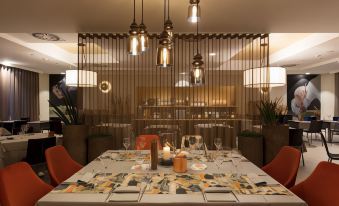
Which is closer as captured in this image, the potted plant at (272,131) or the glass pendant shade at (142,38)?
the glass pendant shade at (142,38)

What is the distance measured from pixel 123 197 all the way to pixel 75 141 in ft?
10.6

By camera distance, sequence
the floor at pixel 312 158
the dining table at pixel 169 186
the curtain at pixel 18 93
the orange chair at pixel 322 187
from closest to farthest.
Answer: the dining table at pixel 169 186 → the orange chair at pixel 322 187 → the floor at pixel 312 158 → the curtain at pixel 18 93

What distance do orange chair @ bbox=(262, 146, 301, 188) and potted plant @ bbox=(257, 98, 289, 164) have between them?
1.69 m

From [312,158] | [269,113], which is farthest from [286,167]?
[312,158]

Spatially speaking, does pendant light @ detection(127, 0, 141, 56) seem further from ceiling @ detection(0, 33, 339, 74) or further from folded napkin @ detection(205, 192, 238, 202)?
ceiling @ detection(0, 33, 339, 74)

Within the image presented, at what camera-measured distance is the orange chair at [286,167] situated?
226 centimetres

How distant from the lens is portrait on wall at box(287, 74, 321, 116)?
39.2ft

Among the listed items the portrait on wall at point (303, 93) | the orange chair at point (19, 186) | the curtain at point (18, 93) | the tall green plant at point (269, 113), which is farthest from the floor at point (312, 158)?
the curtain at point (18, 93)

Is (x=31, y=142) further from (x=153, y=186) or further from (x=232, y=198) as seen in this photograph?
(x=232, y=198)

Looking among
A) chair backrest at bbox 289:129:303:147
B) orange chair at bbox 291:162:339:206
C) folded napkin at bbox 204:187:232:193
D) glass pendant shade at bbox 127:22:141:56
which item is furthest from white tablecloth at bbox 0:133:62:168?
chair backrest at bbox 289:129:303:147

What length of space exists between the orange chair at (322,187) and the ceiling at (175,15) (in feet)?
7.42

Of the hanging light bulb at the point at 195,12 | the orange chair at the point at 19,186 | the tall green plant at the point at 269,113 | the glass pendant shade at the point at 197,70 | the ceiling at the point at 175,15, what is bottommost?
the orange chair at the point at 19,186

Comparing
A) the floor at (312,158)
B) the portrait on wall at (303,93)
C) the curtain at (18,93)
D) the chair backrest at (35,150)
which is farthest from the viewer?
the portrait on wall at (303,93)

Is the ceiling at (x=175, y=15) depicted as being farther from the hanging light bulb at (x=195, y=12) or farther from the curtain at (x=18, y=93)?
the curtain at (x=18, y=93)
